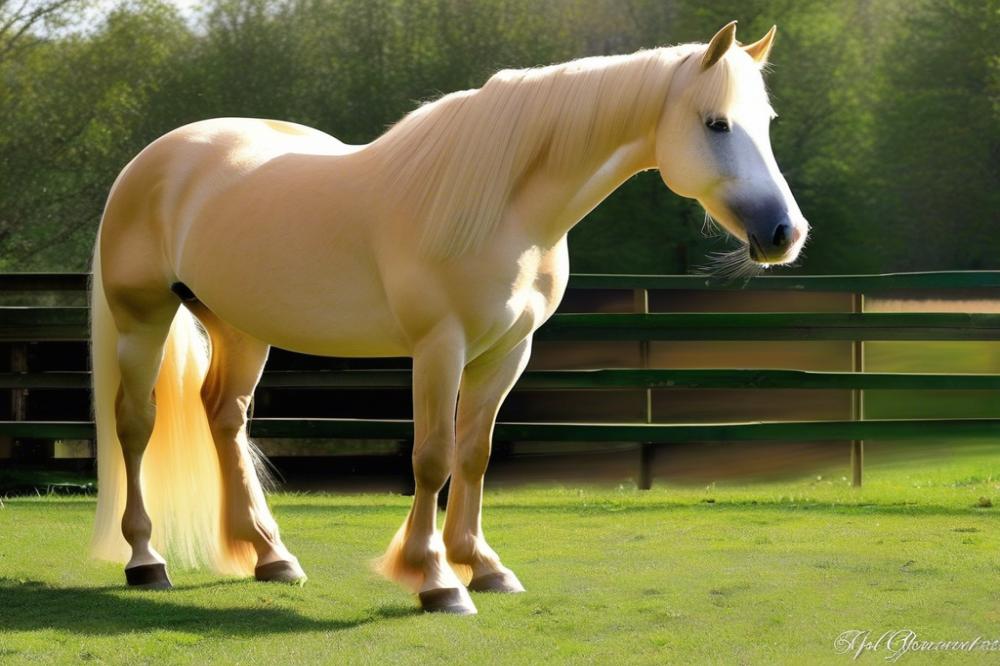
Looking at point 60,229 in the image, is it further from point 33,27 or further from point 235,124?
point 235,124

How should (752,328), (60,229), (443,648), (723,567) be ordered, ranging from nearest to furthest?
(443,648), (723,567), (752,328), (60,229)

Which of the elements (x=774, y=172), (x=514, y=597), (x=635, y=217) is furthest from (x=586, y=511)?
(x=635, y=217)

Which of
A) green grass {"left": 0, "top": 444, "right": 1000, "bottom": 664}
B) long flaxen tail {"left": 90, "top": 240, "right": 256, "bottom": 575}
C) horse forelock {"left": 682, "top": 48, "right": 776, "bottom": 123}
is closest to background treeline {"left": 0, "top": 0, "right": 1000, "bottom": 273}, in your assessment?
green grass {"left": 0, "top": 444, "right": 1000, "bottom": 664}

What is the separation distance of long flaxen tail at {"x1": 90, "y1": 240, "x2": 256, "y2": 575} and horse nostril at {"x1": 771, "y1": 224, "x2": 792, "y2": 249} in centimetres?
233

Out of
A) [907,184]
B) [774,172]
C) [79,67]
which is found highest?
[79,67]

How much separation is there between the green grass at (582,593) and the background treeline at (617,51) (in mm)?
16237

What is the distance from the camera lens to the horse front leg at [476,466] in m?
4.04

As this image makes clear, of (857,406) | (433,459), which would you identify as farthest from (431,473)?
(857,406)

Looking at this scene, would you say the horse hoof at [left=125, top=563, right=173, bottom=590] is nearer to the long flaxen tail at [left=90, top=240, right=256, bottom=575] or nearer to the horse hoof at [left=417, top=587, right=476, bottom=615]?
the long flaxen tail at [left=90, top=240, right=256, bottom=575]

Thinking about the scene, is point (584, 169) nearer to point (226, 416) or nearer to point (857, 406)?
point (226, 416)

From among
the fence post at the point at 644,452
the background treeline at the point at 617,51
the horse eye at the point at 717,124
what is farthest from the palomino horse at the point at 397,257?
the background treeline at the point at 617,51

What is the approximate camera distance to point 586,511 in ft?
20.6

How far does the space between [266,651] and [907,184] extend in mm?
23113

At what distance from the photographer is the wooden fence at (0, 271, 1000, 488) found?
699 centimetres
